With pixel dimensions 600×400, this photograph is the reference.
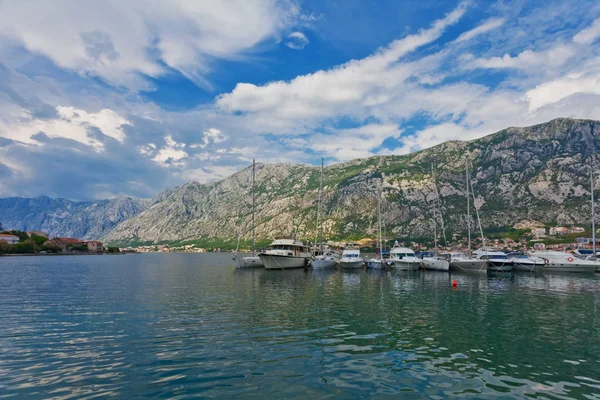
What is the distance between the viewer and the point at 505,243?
19512 centimetres

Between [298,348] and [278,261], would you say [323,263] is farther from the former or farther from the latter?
[298,348]

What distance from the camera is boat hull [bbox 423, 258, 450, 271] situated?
84750 millimetres

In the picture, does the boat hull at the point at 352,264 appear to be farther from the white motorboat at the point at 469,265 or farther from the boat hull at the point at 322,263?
the white motorboat at the point at 469,265

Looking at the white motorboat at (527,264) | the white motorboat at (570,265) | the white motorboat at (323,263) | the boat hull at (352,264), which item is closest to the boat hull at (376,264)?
the boat hull at (352,264)

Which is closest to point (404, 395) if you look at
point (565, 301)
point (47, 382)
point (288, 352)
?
point (288, 352)

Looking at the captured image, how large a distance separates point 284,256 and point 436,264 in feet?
130

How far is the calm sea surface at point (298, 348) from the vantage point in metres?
15.6

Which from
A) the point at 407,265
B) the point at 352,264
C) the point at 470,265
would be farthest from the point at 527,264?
the point at 352,264

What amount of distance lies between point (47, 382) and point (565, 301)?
52.0 metres

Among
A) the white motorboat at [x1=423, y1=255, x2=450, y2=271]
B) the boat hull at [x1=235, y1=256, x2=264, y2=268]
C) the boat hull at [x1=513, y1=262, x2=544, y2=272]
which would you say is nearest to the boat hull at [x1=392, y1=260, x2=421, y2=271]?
the white motorboat at [x1=423, y1=255, x2=450, y2=271]

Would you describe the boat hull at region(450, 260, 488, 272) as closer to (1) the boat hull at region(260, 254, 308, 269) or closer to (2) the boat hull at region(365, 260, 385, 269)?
(2) the boat hull at region(365, 260, 385, 269)

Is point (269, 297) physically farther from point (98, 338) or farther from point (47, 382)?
point (47, 382)

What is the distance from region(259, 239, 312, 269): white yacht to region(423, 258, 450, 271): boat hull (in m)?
32.4

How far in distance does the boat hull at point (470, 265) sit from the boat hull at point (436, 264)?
8.47 feet
